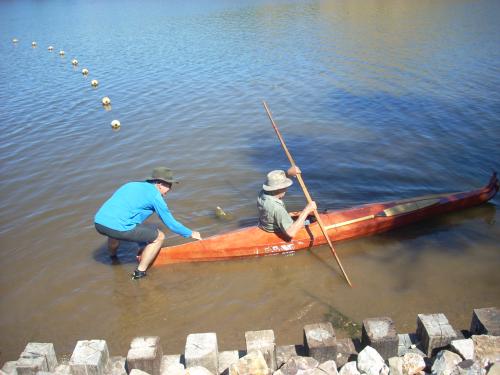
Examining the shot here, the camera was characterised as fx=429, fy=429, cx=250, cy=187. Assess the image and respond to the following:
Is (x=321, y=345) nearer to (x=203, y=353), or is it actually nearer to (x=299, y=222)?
(x=203, y=353)

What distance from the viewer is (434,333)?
368 cm

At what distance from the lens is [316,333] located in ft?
12.3

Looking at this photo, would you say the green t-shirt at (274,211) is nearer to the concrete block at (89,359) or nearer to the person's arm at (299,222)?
the person's arm at (299,222)

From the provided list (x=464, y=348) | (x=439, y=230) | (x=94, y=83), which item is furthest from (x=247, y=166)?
(x=94, y=83)

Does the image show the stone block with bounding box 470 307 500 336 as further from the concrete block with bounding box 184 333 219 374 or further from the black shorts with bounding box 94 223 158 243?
the black shorts with bounding box 94 223 158 243

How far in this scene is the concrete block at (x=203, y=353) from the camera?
356cm

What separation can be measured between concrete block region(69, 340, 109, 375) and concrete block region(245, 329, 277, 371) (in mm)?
1276

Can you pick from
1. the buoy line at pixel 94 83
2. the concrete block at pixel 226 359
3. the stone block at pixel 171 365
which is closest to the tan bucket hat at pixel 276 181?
the concrete block at pixel 226 359

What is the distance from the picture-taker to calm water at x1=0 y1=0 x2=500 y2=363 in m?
5.78

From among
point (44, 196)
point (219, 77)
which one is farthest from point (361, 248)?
point (219, 77)

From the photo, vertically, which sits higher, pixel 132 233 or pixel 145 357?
pixel 145 357

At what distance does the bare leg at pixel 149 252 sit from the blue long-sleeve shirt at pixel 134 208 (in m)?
0.49

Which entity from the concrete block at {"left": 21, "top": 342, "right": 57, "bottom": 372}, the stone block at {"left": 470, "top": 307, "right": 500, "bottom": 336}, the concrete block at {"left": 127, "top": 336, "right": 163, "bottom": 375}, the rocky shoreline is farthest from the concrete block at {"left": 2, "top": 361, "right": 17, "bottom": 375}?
the stone block at {"left": 470, "top": 307, "right": 500, "bottom": 336}

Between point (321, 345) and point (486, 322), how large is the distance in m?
1.49
